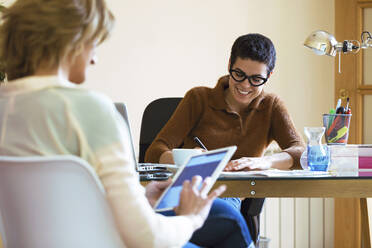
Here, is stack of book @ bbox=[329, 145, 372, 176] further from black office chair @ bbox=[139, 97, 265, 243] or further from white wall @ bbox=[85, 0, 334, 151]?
white wall @ bbox=[85, 0, 334, 151]

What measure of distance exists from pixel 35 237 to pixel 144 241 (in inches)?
7.1

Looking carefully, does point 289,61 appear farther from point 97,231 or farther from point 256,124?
point 97,231

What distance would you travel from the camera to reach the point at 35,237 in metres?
0.99

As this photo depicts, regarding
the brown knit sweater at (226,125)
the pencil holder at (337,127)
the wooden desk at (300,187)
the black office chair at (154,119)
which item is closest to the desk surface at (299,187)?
the wooden desk at (300,187)

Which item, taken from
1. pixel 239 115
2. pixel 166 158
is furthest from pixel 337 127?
pixel 166 158

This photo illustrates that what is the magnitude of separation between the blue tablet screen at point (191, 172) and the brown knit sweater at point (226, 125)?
46.1 inches

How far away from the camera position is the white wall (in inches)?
143

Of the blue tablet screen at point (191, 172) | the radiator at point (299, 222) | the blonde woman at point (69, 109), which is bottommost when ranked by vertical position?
the radiator at point (299, 222)

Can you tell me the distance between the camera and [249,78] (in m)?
2.30

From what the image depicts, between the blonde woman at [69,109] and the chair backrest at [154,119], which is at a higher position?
the blonde woman at [69,109]

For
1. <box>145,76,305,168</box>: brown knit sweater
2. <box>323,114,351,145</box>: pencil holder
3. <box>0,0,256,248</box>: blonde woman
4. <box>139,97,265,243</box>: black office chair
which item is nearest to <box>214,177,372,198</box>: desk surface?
<box>323,114,351,145</box>: pencil holder

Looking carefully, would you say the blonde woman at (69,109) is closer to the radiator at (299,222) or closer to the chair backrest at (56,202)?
the chair backrest at (56,202)

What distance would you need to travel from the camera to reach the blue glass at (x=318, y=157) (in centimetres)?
187

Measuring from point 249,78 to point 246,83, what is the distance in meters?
0.02
